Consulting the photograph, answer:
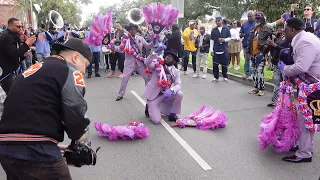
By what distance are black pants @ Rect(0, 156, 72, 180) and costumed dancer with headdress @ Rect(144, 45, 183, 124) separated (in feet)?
13.4

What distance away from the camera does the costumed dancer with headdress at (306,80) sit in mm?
4176

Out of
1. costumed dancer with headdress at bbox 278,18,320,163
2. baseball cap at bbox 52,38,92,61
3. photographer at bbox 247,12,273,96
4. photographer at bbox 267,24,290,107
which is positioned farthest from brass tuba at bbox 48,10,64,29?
baseball cap at bbox 52,38,92,61

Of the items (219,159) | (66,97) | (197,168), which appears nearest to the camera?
(66,97)

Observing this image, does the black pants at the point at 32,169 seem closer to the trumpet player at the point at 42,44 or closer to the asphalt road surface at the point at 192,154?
the asphalt road surface at the point at 192,154

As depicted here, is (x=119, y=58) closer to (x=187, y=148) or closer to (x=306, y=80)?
(x=187, y=148)

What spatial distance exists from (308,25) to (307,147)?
406cm

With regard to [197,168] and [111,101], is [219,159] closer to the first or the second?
[197,168]

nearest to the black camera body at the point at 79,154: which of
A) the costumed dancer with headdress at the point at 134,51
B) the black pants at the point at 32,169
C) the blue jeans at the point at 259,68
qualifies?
the black pants at the point at 32,169

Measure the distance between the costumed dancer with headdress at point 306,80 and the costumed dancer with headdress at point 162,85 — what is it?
2.40m

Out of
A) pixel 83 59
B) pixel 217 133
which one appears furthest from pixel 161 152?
pixel 83 59

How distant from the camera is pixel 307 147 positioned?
4430 millimetres

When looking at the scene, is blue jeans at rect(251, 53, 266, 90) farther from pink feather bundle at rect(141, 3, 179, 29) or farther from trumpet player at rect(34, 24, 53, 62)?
trumpet player at rect(34, 24, 53, 62)

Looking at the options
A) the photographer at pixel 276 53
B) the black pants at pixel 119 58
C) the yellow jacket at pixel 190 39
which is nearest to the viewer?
the photographer at pixel 276 53

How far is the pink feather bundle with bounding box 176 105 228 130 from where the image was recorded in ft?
19.7
